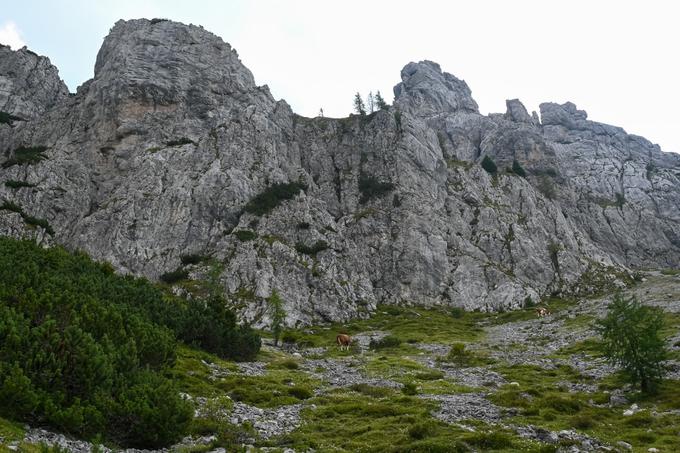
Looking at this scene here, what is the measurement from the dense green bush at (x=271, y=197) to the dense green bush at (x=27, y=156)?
62559 millimetres

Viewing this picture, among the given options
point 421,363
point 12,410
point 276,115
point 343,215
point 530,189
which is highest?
point 276,115

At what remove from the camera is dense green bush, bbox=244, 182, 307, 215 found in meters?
130

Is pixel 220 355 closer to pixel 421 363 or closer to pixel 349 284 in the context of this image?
pixel 421 363

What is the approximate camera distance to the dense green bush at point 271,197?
426 ft

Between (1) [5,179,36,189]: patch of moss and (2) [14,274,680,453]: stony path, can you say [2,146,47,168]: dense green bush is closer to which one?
(1) [5,179,36,189]: patch of moss

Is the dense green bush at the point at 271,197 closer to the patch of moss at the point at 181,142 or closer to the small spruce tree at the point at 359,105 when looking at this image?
the patch of moss at the point at 181,142

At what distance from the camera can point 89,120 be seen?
153250 millimetres

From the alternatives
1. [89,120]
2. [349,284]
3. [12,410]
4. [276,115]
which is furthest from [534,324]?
[89,120]

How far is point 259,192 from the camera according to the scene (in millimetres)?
136125

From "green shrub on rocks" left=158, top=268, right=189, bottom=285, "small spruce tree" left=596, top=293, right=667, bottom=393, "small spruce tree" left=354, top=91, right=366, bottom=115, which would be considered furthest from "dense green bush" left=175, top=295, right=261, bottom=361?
"small spruce tree" left=354, top=91, right=366, bottom=115

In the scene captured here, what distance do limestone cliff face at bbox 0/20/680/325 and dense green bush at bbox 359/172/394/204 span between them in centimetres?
43

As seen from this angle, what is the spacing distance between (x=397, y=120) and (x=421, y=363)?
Answer: 131 m

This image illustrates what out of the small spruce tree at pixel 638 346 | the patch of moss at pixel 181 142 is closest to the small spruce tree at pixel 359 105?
the patch of moss at pixel 181 142

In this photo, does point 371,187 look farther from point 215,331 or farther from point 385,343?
point 215,331
